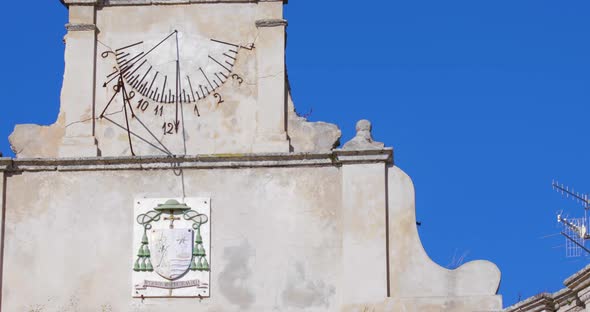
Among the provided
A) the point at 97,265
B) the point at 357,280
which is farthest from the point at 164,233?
the point at 357,280

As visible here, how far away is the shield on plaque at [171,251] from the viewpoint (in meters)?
22.5

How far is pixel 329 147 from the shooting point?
22812mm

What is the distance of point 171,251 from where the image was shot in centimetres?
2250

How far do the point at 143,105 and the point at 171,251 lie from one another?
1967 millimetres

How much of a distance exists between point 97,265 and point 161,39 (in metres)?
3.01

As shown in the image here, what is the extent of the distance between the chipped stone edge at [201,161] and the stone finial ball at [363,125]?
307 mm

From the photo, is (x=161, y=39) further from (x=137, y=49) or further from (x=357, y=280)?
(x=357, y=280)

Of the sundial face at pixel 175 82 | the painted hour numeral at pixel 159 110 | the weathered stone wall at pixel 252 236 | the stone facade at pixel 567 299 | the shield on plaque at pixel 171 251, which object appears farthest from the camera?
the painted hour numeral at pixel 159 110

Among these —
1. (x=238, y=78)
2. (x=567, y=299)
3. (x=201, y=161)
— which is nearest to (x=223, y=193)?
(x=201, y=161)

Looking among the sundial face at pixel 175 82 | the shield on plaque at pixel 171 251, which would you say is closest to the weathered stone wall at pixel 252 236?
the shield on plaque at pixel 171 251

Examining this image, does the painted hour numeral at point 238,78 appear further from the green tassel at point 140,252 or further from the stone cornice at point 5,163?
the stone cornice at point 5,163

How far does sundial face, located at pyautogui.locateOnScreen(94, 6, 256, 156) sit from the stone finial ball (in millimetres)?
1315

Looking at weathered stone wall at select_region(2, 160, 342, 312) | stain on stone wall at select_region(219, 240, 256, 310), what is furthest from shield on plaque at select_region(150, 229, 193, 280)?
stain on stone wall at select_region(219, 240, 256, 310)

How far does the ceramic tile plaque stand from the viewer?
73.6ft
